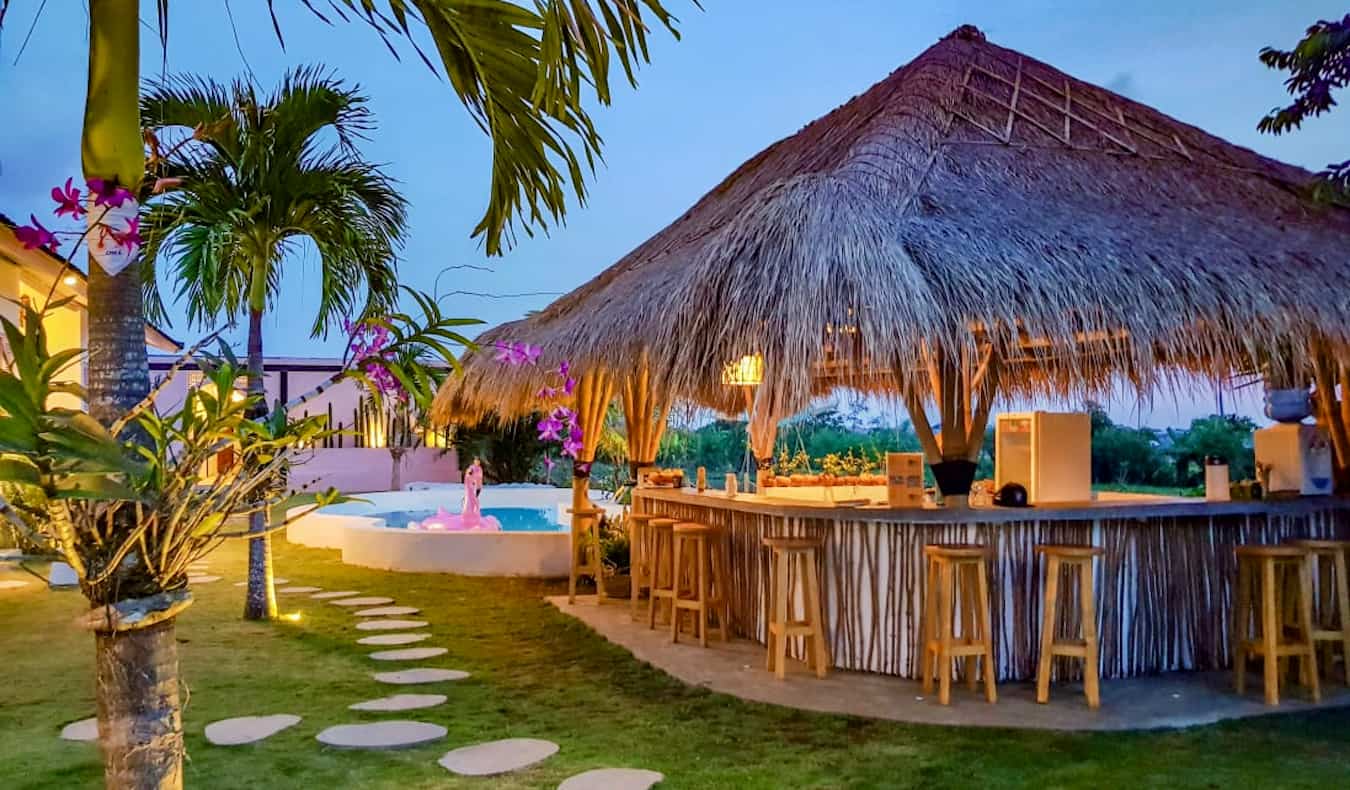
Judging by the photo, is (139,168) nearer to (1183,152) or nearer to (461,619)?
(461,619)

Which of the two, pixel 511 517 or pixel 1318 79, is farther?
pixel 511 517

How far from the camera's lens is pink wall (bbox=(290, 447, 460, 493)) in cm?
1972

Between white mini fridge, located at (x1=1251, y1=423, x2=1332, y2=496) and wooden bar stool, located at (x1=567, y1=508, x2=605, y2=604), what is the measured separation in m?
4.44

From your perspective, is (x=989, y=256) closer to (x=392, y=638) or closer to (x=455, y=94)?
(x=455, y=94)

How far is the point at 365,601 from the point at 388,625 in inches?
42.6

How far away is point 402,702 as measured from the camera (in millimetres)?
4777

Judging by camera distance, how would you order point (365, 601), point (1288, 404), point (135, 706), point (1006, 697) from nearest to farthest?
point (135, 706) → point (1006, 697) → point (1288, 404) → point (365, 601)

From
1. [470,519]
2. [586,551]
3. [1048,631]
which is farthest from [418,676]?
[470,519]

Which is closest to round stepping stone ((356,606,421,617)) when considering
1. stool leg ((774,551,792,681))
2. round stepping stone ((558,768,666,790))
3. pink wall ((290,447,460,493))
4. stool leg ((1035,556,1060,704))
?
stool leg ((774,551,792,681))

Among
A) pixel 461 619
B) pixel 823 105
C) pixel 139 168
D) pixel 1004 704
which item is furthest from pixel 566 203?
pixel 823 105

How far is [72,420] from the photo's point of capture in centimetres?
169

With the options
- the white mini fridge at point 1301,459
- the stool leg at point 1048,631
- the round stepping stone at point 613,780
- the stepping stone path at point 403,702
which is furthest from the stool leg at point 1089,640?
the stepping stone path at point 403,702

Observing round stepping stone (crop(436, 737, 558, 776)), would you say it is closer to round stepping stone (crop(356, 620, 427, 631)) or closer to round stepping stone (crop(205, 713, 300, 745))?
round stepping stone (crop(205, 713, 300, 745))

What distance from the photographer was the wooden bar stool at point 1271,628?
4.69 metres
